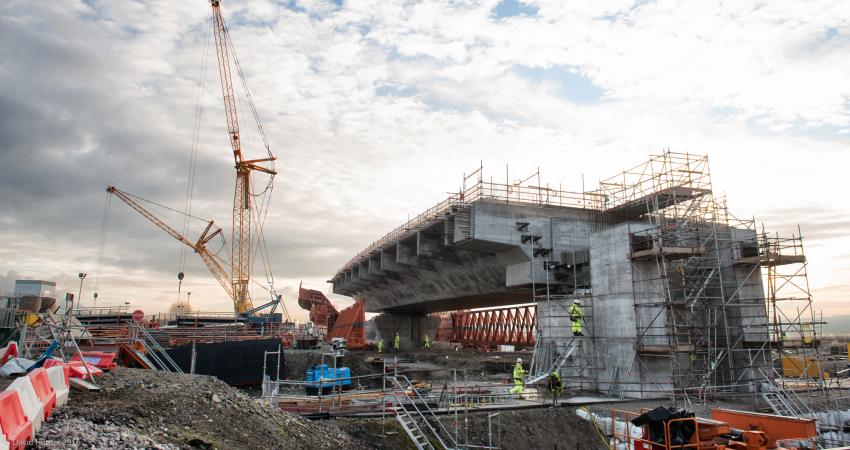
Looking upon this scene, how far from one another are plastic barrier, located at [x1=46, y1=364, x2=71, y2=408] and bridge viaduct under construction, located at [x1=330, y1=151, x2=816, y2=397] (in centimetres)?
1976

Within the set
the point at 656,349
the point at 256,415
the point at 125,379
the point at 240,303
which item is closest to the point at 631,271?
the point at 656,349

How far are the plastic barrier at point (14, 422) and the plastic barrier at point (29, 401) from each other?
0.16 m

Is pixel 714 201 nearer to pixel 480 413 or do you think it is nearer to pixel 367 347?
pixel 480 413

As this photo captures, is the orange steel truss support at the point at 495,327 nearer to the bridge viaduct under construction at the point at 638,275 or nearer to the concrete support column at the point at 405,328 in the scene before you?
the concrete support column at the point at 405,328

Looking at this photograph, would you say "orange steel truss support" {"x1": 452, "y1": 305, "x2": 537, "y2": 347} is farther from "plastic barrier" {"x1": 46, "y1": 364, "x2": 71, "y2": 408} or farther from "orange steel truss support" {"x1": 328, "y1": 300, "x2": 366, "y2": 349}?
"plastic barrier" {"x1": 46, "y1": 364, "x2": 71, "y2": 408}

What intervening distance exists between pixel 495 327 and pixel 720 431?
45220 mm

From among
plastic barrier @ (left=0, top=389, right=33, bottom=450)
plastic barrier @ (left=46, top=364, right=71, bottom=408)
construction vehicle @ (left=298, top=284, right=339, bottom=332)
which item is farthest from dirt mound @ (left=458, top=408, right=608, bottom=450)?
construction vehicle @ (left=298, top=284, right=339, bottom=332)

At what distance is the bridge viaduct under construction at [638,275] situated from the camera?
76.9 ft

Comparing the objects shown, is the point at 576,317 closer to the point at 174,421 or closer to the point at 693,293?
the point at 693,293

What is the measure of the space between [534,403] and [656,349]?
18.9ft

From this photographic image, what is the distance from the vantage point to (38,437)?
8.61 meters

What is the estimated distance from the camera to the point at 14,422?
7934mm

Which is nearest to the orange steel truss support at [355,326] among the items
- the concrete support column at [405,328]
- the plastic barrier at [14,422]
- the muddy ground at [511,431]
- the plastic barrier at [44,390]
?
the concrete support column at [405,328]

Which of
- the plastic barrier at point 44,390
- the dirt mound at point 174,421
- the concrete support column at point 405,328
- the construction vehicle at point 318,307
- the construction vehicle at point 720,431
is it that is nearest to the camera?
the dirt mound at point 174,421
